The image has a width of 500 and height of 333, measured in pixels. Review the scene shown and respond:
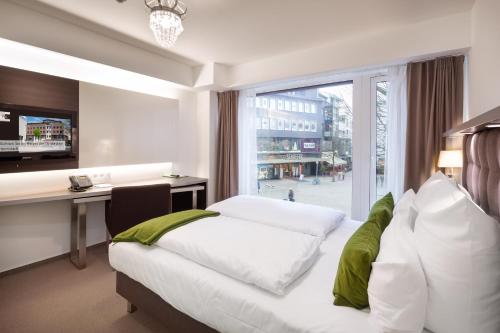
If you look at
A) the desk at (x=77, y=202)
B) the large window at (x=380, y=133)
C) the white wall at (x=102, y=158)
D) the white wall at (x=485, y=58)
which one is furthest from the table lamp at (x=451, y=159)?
the white wall at (x=102, y=158)

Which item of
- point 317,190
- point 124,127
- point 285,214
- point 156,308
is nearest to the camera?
point 156,308

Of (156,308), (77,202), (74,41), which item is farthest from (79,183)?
(156,308)

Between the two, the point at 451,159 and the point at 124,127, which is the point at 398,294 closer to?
the point at 451,159

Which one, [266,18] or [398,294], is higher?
[266,18]

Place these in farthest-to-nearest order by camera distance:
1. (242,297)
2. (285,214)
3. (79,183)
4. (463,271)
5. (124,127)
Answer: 1. (124,127)
2. (79,183)
3. (285,214)
4. (242,297)
5. (463,271)

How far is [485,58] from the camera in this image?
177 cm

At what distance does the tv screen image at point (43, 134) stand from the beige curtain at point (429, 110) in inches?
138

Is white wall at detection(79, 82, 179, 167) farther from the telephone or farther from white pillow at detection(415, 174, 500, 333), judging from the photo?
white pillow at detection(415, 174, 500, 333)

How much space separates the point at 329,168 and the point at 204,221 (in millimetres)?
1974

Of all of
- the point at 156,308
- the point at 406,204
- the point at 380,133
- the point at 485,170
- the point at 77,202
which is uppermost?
the point at 380,133

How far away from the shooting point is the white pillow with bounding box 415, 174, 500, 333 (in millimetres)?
855

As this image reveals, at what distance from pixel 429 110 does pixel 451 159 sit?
568mm

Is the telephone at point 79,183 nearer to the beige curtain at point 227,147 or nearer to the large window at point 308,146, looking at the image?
the beige curtain at point 227,147

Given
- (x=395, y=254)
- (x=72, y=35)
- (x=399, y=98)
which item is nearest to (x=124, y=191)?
(x=72, y=35)
